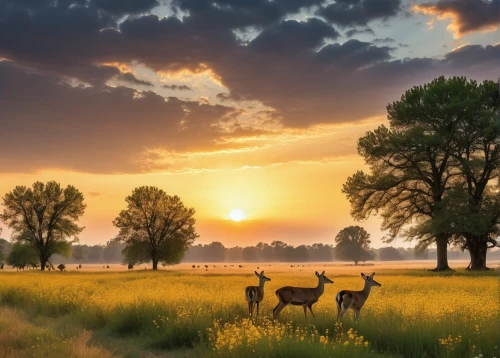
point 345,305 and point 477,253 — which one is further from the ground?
point 477,253

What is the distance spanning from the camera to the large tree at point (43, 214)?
8762 centimetres

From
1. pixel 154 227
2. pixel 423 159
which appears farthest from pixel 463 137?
pixel 154 227

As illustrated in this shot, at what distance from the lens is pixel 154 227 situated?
85125 mm

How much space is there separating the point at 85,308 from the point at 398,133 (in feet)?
122

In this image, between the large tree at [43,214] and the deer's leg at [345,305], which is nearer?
the deer's leg at [345,305]

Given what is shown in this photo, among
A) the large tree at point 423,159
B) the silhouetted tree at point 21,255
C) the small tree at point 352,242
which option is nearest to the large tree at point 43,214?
the silhouetted tree at point 21,255

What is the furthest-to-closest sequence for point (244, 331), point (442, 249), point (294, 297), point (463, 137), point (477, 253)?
point (477, 253), point (442, 249), point (463, 137), point (294, 297), point (244, 331)

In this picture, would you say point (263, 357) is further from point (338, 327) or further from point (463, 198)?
point (463, 198)

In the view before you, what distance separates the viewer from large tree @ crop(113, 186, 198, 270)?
278 feet

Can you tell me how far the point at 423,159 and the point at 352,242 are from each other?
12199 centimetres

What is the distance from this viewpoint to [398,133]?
5041cm

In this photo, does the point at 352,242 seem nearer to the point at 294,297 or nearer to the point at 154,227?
the point at 154,227

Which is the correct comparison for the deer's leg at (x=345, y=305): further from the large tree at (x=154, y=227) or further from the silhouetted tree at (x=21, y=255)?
the silhouetted tree at (x=21, y=255)

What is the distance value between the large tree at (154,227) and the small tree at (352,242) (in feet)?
304
